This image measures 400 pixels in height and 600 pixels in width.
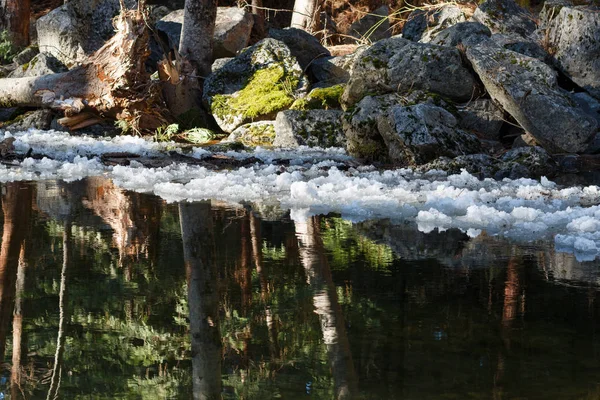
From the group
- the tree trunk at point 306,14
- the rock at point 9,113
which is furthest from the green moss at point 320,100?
the tree trunk at point 306,14

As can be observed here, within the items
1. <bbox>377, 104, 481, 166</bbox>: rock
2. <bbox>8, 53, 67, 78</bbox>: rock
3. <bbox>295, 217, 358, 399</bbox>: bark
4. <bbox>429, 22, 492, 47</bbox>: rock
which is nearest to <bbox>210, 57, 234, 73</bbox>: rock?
<bbox>8, 53, 67, 78</bbox>: rock

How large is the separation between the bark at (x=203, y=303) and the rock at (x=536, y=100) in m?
6.35

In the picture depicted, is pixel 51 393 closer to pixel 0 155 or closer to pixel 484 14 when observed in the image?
pixel 0 155

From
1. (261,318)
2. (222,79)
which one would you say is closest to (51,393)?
(261,318)

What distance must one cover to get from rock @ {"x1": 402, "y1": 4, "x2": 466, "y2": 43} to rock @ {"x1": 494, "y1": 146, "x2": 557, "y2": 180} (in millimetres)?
5097

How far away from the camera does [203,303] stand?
3666 millimetres

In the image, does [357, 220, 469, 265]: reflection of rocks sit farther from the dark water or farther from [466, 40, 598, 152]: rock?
[466, 40, 598, 152]: rock

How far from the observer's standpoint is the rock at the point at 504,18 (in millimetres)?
13844

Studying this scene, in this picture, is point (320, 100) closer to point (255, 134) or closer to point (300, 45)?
point (255, 134)

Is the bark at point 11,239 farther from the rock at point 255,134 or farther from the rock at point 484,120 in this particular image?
the rock at point 484,120

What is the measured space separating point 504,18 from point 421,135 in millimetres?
5096

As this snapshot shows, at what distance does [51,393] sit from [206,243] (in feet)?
7.87

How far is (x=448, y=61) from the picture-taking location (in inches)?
474

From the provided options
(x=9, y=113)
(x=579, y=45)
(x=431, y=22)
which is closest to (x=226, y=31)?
(x=431, y=22)
